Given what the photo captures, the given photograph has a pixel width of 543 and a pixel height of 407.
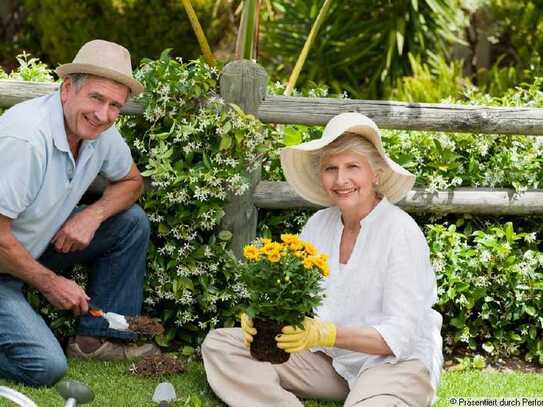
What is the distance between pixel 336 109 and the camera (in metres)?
4.29

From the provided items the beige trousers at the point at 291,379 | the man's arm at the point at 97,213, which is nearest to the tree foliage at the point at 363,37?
the man's arm at the point at 97,213

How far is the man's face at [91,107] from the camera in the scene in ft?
12.2

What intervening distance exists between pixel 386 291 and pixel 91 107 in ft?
4.27

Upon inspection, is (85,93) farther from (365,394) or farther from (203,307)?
(365,394)

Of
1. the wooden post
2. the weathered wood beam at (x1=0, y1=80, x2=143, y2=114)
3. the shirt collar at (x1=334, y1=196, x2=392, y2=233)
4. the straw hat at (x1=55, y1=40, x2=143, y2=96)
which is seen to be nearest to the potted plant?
the shirt collar at (x1=334, y1=196, x2=392, y2=233)

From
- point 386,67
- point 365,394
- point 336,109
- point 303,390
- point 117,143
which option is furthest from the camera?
point 386,67

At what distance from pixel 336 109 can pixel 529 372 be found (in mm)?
1444

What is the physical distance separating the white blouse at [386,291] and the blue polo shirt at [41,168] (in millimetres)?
979

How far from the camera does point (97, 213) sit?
4.00m

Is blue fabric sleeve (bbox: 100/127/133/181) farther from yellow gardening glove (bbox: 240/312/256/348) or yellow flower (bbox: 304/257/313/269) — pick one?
yellow flower (bbox: 304/257/313/269)

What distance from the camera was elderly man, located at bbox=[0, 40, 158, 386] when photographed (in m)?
3.64

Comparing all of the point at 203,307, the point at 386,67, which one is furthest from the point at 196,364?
the point at 386,67

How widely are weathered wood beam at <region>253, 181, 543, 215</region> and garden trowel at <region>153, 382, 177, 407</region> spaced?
1.05 metres

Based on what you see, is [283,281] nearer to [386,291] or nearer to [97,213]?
[386,291]
